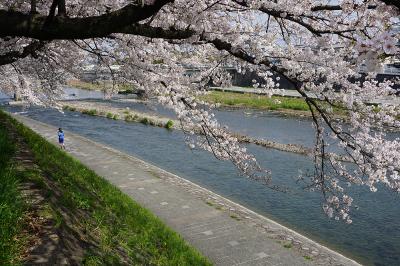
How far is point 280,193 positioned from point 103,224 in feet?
41.1

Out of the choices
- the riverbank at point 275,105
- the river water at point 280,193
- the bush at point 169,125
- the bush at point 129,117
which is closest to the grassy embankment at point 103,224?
the river water at point 280,193

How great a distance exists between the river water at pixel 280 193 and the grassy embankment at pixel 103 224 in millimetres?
2332

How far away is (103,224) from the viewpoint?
6750mm

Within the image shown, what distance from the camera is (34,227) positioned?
199 inches

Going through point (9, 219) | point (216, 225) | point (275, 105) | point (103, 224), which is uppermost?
point (275, 105)

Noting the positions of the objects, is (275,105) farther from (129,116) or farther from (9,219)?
(9,219)

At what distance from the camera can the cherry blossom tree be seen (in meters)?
4.15

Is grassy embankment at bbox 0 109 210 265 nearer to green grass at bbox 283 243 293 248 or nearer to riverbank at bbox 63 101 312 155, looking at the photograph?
green grass at bbox 283 243 293 248

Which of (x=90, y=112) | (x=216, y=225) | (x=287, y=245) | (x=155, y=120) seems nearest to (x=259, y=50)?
(x=287, y=245)

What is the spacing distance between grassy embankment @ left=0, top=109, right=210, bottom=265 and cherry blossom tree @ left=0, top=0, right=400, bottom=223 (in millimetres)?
2133

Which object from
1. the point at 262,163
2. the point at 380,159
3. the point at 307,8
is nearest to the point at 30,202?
the point at 307,8

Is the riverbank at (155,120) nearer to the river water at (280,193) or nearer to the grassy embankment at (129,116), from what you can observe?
the grassy embankment at (129,116)

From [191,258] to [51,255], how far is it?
4.00m

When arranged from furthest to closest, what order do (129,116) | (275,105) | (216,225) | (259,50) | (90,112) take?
(275,105)
(90,112)
(129,116)
(216,225)
(259,50)
